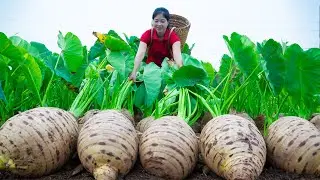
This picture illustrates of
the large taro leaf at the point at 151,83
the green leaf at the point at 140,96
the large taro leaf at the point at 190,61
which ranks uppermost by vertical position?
the large taro leaf at the point at 190,61

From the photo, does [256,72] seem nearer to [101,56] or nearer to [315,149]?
[315,149]

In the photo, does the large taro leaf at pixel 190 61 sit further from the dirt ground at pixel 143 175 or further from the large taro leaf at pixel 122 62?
the dirt ground at pixel 143 175

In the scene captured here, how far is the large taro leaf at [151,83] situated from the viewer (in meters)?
2.37

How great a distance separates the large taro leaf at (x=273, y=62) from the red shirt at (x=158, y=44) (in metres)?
1.23

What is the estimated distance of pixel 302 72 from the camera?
6.44ft

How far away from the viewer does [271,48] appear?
1.96m

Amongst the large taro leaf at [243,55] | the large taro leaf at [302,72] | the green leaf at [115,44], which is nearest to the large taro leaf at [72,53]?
the green leaf at [115,44]

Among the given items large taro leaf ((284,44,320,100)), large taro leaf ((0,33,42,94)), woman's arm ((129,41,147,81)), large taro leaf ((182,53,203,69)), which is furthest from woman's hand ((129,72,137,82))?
large taro leaf ((284,44,320,100))

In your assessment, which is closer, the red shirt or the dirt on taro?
the dirt on taro

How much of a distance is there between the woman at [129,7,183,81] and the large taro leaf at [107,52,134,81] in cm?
22

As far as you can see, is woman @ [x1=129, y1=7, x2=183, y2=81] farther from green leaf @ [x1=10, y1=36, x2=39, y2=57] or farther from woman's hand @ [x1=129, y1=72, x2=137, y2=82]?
green leaf @ [x1=10, y1=36, x2=39, y2=57]

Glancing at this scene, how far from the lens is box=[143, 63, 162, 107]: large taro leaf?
2371mm

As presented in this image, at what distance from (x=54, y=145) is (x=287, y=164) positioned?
101cm

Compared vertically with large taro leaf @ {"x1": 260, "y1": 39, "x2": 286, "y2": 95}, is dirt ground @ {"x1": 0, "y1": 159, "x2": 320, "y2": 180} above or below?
below
